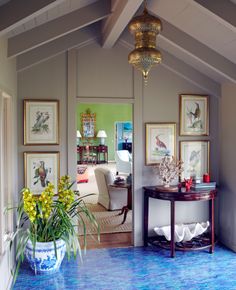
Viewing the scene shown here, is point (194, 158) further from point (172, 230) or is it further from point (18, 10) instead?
point (18, 10)

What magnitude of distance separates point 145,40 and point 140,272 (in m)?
2.59

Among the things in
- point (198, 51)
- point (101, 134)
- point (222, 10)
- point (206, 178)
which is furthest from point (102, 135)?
point (222, 10)

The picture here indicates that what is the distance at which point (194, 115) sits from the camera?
4531 mm

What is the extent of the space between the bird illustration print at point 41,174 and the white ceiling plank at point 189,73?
205 cm

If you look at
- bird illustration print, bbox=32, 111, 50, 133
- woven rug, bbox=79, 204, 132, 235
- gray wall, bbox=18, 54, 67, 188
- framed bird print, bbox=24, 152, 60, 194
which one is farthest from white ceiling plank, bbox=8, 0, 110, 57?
woven rug, bbox=79, 204, 132, 235

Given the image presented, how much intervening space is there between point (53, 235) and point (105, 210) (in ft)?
9.51

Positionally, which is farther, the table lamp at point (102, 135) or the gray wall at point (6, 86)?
the table lamp at point (102, 135)

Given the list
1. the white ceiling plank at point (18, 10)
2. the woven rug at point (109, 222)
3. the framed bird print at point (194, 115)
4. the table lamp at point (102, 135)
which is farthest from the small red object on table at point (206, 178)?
the table lamp at point (102, 135)

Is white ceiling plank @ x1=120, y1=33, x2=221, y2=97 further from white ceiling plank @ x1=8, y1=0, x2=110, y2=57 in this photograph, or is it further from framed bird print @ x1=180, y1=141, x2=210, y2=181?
white ceiling plank @ x1=8, y1=0, x2=110, y2=57

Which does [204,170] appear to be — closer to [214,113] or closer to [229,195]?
[229,195]

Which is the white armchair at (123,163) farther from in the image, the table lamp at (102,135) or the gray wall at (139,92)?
the gray wall at (139,92)

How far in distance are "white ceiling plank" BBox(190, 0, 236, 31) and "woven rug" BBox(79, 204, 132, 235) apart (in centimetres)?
354

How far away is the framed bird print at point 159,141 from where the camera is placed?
4.37m

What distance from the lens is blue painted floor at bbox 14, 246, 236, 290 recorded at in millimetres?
3277
